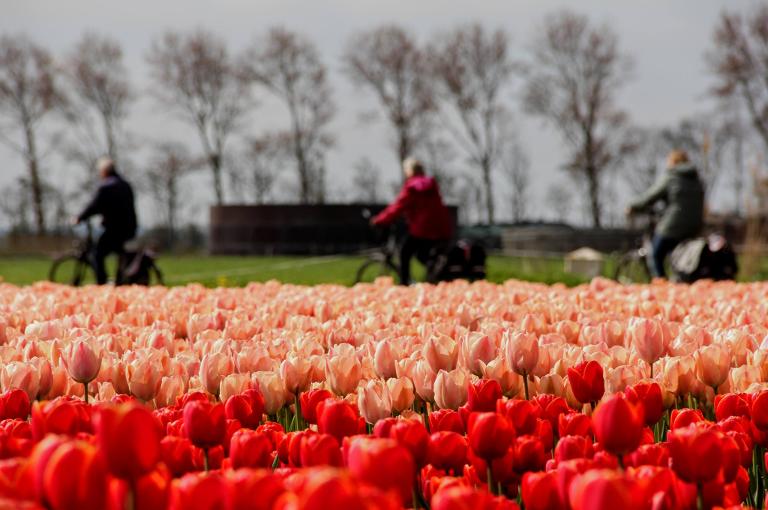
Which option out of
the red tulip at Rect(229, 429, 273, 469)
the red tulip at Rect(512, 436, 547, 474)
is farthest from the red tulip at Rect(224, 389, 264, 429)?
the red tulip at Rect(512, 436, 547, 474)

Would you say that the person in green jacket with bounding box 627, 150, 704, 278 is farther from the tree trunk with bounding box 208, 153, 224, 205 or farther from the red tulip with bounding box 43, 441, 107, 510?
the tree trunk with bounding box 208, 153, 224, 205

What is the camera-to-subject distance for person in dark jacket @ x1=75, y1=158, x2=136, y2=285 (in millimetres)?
10836

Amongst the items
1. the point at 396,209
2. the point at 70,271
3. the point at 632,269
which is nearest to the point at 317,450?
the point at 396,209

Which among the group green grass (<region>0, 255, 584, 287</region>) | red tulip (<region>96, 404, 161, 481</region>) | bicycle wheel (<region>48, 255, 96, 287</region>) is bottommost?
green grass (<region>0, 255, 584, 287</region>)

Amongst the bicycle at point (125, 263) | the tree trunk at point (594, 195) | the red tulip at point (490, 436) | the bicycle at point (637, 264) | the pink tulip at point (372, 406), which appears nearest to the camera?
the red tulip at point (490, 436)

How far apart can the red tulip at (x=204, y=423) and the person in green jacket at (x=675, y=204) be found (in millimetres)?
9068

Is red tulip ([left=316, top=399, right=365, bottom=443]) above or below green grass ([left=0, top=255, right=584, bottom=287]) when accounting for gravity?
above

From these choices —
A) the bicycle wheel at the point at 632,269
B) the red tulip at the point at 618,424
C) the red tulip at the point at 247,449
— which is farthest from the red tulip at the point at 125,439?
the bicycle wheel at the point at 632,269

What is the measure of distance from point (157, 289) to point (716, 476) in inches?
194

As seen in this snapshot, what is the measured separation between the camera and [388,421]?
1514mm

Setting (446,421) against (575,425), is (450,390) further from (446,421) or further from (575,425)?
(575,425)

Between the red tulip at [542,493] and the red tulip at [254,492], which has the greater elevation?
the red tulip at [254,492]

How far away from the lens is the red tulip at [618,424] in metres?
1.35

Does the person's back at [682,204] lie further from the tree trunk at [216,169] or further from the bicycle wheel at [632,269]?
the tree trunk at [216,169]
